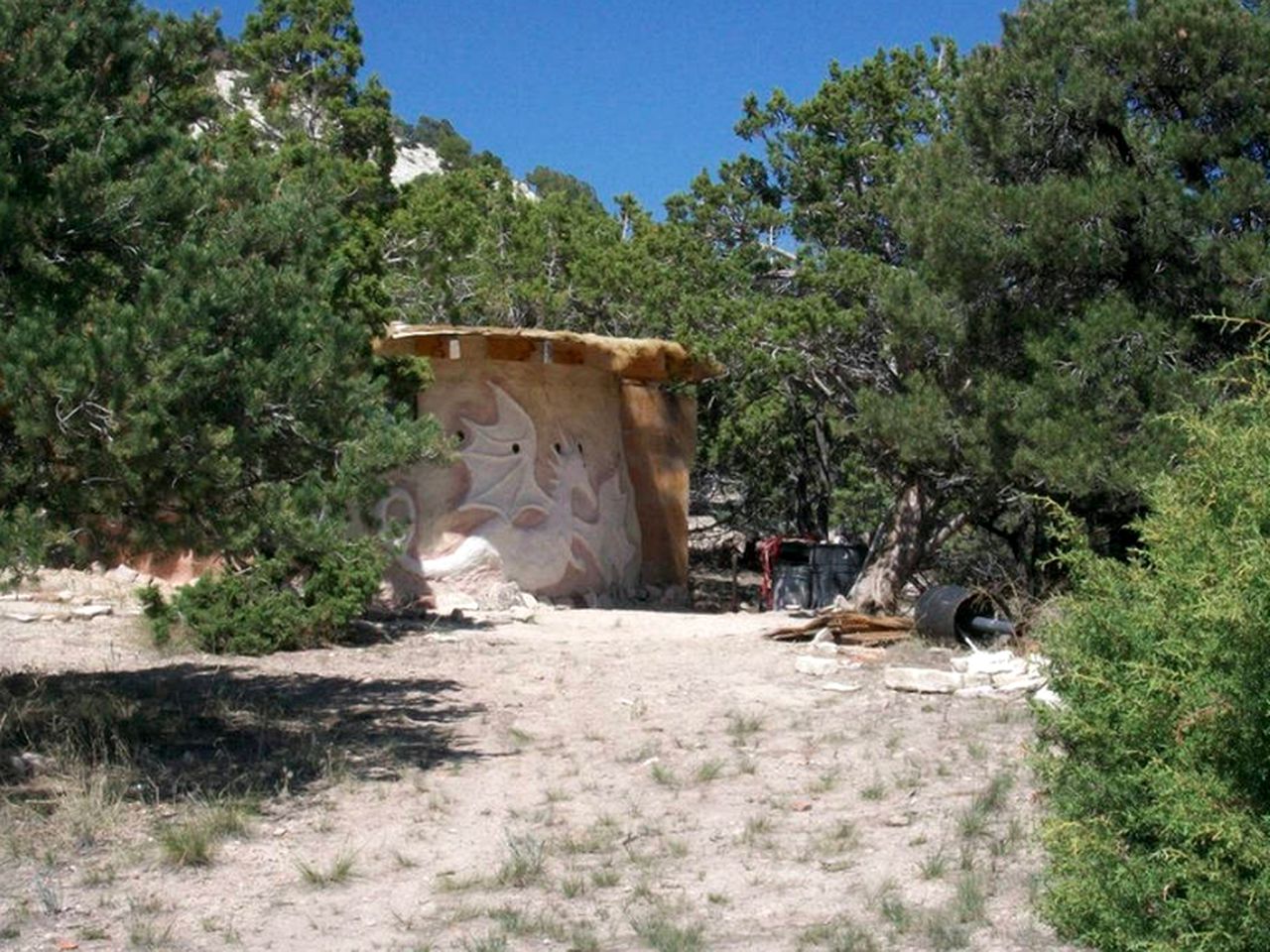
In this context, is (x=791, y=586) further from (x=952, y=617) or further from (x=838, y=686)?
(x=838, y=686)

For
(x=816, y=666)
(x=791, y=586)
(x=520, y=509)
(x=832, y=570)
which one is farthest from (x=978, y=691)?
(x=520, y=509)

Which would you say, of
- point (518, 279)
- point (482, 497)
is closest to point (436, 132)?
point (518, 279)

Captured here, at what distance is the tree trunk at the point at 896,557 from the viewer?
1650cm

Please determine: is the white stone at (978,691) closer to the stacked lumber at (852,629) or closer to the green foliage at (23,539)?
the stacked lumber at (852,629)

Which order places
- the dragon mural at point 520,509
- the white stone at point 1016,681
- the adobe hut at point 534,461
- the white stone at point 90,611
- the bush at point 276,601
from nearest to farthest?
the white stone at point 1016,681
the bush at point 276,601
the white stone at point 90,611
the adobe hut at point 534,461
the dragon mural at point 520,509

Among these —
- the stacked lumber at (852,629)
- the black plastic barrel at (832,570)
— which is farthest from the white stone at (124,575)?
the black plastic barrel at (832,570)

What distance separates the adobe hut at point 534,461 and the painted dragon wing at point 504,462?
2 cm

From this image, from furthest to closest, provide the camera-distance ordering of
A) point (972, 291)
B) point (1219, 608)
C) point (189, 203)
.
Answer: point (972, 291)
point (189, 203)
point (1219, 608)

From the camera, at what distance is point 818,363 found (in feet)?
55.7

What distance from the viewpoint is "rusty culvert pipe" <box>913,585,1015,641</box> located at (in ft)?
41.6

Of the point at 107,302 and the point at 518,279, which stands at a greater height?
the point at 518,279

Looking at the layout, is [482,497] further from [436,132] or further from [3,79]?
[436,132]

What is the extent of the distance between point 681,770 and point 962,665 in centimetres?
369

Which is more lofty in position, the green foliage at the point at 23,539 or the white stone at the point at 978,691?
the green foliage at the point at 23,539
